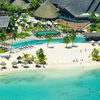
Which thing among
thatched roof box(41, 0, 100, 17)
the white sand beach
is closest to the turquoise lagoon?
the white sand beach

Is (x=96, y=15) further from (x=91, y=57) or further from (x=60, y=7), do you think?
(x=91, y=57)

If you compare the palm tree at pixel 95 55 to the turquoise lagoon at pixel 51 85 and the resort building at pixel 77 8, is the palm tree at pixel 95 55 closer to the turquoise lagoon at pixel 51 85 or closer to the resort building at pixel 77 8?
the turquoise lagoon at pixel 51 85

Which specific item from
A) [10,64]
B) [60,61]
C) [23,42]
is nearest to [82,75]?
[60,61]

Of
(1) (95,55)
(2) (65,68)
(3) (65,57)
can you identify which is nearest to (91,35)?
(1) (95,55)

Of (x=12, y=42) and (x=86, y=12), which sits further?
(x=86, y=12)

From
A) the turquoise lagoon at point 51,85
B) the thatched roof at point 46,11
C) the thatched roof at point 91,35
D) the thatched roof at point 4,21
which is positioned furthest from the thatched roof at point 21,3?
the turquoise lagoon at point 51,85

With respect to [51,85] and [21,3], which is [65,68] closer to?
[51,85]
